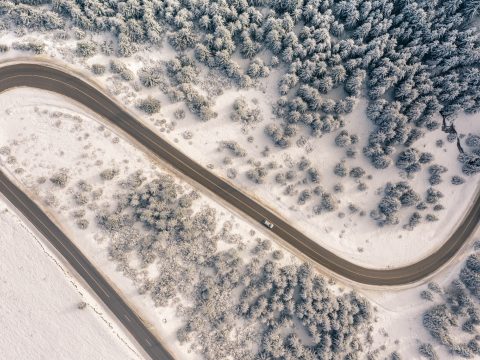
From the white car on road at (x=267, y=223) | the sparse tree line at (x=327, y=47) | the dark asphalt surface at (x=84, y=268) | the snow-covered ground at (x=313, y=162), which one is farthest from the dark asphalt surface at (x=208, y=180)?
the dark asphalt surface at (x=84, y=268)

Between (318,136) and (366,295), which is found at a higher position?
(318,136)

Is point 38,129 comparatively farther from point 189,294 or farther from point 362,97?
point 362,97

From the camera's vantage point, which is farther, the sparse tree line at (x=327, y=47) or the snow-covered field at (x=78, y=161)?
the snow-covered field at (x=78, y=161)

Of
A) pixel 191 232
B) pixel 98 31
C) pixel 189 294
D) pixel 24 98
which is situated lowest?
pixel 189 294

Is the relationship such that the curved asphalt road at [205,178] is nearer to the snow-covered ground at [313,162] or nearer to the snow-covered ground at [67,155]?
the snow-covered ground at [313,162]

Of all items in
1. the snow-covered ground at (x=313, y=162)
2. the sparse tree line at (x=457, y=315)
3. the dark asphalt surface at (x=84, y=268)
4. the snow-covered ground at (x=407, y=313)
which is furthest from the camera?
the snow-covered ground at (x=313, y=162)

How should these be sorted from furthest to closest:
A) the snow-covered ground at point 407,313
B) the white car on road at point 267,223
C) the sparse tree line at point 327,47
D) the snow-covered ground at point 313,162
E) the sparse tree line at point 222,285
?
the snow-covered ground at point 313,162
the white car on road at point 267,223
the snow-covered ground at point 407,313
the sparse tree line at point 327,47
the sparse tree line at point 222,285

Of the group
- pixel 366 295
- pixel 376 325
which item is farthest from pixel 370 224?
pixel 376 325
